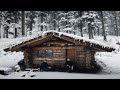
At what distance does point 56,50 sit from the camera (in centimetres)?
1892

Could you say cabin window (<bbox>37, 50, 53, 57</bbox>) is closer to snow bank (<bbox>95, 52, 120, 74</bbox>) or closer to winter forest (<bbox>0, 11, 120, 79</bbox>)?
winter forest (<bbox>0, 11, 120, 79</bbox>)

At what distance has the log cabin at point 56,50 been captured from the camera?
18.1 metres

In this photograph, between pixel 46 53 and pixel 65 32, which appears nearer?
pixel 46 53

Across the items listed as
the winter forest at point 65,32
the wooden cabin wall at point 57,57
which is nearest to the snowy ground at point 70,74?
the winter forest at point 65,32

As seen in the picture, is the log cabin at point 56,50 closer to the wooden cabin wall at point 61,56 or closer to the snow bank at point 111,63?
the wooden cabin wall at point 61,56

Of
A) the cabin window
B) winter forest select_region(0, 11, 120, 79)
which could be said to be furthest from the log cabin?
winter forest select_region(0, 11, 120, 79)

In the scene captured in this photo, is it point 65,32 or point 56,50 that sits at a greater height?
point 65,32

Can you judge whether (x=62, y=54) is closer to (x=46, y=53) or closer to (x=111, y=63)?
(x=46, y=53)

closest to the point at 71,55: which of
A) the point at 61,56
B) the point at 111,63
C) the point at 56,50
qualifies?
the point at 61,56

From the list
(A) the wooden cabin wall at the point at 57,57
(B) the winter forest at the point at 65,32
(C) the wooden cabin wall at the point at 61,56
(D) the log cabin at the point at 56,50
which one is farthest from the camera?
(A) the wooden cabin wall at the point at 57,57

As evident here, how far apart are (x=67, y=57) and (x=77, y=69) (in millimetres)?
1571

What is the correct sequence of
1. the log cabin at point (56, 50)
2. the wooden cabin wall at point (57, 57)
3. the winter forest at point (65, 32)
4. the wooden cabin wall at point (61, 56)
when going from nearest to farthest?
1. the winter forest at point (65, 32)
2. the log cabin at point (56, 50)
3. the wooden cabin wall at point (61, 56)
4. the wooden cabin wall at point (57, 57)
